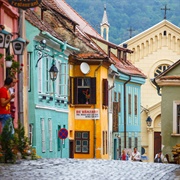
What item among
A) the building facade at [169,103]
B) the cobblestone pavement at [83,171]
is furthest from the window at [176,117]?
the cobblestone pavement at [83,171]

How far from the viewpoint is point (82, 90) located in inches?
1889

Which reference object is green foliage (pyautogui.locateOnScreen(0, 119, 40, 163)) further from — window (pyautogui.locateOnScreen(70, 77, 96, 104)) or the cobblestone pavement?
window (pyautogui.locateOnScreen(70, 77, 96, 104))

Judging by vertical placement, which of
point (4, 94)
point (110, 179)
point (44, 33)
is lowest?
point (110, 179)

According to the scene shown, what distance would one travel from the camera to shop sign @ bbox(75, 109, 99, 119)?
47812 millimetres

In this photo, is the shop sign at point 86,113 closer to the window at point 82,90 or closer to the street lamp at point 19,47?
the window at point 82,90

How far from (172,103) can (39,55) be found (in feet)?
42.5

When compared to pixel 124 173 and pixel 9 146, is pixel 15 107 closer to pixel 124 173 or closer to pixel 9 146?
pixel 9 146

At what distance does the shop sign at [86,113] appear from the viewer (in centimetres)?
4781

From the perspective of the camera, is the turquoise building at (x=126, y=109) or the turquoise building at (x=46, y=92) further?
the turquoise building at (x=126, y=109)

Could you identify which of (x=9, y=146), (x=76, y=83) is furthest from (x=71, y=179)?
(x=76, y=83)

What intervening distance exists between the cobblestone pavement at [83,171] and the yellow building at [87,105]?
74.5 ft

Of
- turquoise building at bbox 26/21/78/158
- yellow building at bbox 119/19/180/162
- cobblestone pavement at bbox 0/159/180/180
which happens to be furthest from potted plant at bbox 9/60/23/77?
yellow building at bbox 119/19/180/162

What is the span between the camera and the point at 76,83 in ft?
156

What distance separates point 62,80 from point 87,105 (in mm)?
4578
